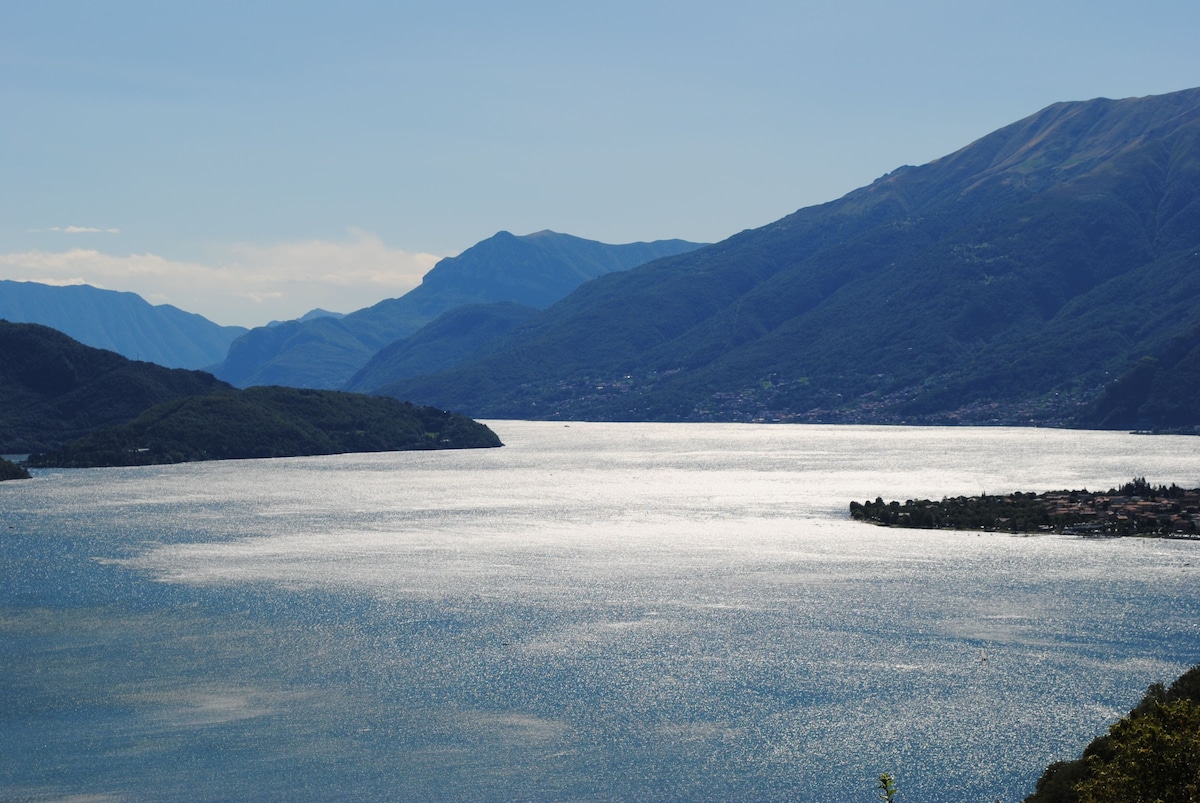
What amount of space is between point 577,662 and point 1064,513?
8352cm

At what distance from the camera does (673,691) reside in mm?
68875

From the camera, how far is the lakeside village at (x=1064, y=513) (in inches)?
5128

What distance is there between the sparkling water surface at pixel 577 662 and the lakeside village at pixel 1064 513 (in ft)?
16.6

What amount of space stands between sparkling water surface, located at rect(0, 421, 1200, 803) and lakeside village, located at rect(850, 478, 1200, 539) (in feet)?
16.6

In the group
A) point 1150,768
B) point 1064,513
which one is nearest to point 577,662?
point 1150,768

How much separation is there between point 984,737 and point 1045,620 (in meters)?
29.7

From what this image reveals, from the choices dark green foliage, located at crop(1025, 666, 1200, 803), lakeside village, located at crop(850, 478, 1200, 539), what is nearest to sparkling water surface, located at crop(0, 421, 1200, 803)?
lakeside village, located at crop(850, 478, 1200, 539)

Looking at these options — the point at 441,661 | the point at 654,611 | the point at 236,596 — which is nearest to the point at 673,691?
the point at 441,661

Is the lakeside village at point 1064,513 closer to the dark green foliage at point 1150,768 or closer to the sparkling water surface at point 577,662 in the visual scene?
the sparkling water surface at point 577,662

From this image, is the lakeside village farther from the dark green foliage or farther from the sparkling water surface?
the dark green foliage

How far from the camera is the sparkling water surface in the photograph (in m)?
56.0

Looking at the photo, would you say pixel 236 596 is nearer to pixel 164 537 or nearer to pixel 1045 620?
pixel 164 537

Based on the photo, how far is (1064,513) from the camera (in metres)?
139

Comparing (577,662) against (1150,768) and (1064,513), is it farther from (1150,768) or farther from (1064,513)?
(1064,513)
